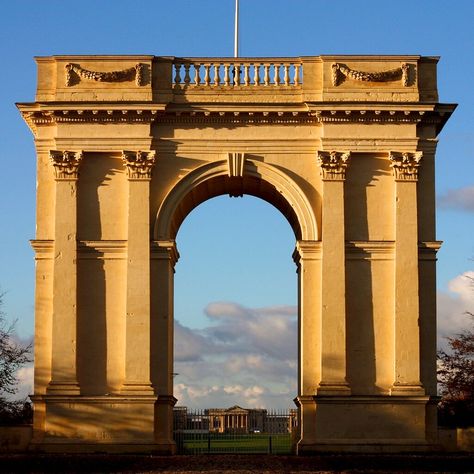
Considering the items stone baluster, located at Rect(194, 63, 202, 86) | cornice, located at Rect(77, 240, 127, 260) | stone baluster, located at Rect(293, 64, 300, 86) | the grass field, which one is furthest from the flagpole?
the grass field

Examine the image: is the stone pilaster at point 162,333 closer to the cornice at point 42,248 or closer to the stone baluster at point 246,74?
the cornice at point 42,248

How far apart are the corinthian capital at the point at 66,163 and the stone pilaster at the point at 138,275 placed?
1.54 m

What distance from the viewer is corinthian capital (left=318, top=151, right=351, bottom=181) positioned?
43500mm

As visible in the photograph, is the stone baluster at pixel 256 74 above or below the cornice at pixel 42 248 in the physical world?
above

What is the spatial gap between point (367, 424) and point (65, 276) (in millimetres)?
10595

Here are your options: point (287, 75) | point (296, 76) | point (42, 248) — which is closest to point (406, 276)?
point (296, 76)

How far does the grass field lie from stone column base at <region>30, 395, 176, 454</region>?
3983mm

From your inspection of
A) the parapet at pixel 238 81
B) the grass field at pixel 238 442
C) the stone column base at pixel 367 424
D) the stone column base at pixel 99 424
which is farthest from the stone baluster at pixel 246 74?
the grass field at pixel 238 442

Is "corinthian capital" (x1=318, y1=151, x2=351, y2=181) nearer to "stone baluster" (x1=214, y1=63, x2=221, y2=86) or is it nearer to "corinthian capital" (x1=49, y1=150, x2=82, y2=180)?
"stone baluster" (x1=214, y1=63, x2=221, y2=86)

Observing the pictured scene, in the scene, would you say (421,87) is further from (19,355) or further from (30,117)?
(19,355)

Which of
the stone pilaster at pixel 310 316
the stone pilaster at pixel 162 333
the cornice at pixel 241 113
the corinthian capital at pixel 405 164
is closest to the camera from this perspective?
the stone pilaster at pixel 310 316

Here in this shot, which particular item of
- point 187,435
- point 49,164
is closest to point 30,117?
point 49,164

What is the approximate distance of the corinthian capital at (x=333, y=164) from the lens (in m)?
43.5

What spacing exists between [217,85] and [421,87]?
261 inches
